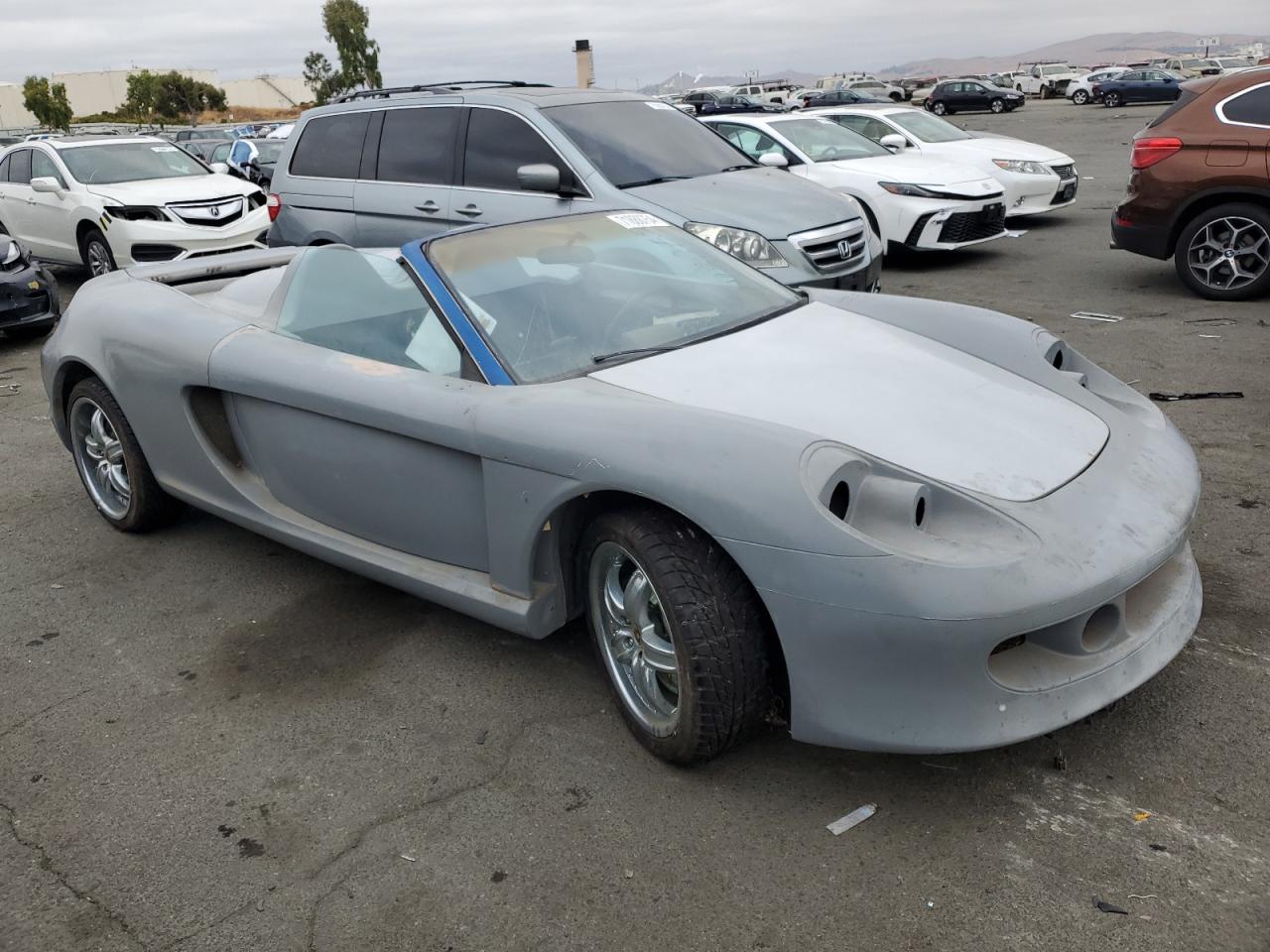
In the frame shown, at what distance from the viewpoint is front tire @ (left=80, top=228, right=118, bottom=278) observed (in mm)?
10555

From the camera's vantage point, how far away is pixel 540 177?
257 inches

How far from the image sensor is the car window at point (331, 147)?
25.7 ft

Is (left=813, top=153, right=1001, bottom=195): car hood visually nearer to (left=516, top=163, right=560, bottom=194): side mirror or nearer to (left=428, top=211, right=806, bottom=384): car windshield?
(left=516, top=163, right=560, bottom=194): side mirror

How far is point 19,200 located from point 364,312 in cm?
998

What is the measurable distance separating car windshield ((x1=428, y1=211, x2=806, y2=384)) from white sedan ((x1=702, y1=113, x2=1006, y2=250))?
5.95 m

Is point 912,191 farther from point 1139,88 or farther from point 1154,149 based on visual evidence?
point 1139,88

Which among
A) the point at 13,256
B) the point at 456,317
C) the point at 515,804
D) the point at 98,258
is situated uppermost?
the point at 456,317

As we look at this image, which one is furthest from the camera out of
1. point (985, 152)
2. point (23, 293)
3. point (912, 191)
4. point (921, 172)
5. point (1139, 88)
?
point (1139, 88)

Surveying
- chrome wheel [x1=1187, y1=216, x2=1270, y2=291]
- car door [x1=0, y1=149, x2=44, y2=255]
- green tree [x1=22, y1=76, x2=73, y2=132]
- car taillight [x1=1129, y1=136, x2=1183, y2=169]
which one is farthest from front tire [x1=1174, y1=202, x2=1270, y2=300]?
green tree [x1=22, y1=76, x2=73, y2=132]

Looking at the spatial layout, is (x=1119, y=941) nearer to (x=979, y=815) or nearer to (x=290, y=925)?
(x=979, y=815)

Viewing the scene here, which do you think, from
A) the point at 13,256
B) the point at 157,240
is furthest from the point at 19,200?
the point at 13,256

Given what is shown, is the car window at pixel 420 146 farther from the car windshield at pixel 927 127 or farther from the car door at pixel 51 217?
the car windshield at pixel 927 127

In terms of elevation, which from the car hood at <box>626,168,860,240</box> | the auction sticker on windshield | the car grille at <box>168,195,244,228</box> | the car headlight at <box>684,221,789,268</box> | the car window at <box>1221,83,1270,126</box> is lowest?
the car grille at <box>168,195,244,228</box>

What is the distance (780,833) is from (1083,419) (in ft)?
4.93
